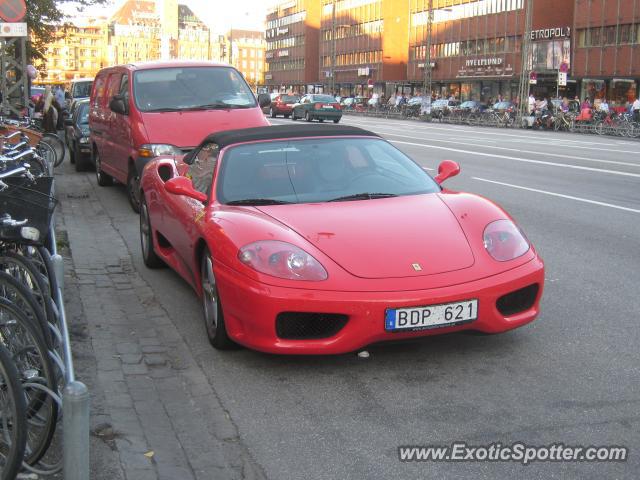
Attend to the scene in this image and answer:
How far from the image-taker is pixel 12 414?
120 inches

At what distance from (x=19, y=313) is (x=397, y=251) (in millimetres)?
2243

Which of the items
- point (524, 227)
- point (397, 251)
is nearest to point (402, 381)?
point (397, 251)

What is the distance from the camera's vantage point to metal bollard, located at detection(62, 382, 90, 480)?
2979 millimetres

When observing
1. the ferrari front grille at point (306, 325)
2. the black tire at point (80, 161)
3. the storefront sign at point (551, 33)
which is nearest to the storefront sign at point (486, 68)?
the storefront sign at point (551, 33)

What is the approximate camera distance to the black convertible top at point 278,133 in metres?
6.26

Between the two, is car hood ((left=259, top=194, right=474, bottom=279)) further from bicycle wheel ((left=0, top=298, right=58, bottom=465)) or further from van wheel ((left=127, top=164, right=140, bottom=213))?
van wheel ((left=127, top=164, right=140, bottom=213))

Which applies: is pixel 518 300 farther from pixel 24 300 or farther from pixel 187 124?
pixel 187 124

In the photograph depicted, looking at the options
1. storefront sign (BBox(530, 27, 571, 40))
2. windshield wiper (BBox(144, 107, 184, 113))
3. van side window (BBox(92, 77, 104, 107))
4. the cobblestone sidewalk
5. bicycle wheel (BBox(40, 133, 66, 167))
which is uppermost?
storefront sign (BBox(530, 27, 571, 40))

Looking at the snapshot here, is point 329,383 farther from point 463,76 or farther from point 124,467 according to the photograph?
point 463,76

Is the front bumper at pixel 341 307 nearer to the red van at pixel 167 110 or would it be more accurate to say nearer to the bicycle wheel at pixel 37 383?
the bicycle wheel at pixel 37 383

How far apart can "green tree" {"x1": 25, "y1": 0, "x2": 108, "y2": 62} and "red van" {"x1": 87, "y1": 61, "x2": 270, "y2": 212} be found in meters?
19.0

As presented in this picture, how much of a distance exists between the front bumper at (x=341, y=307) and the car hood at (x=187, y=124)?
20.7 feet

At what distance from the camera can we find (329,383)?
4691mm

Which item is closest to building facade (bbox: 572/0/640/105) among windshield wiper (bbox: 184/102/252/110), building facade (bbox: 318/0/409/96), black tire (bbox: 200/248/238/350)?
building facade (bbox: 318/0/409/96)
